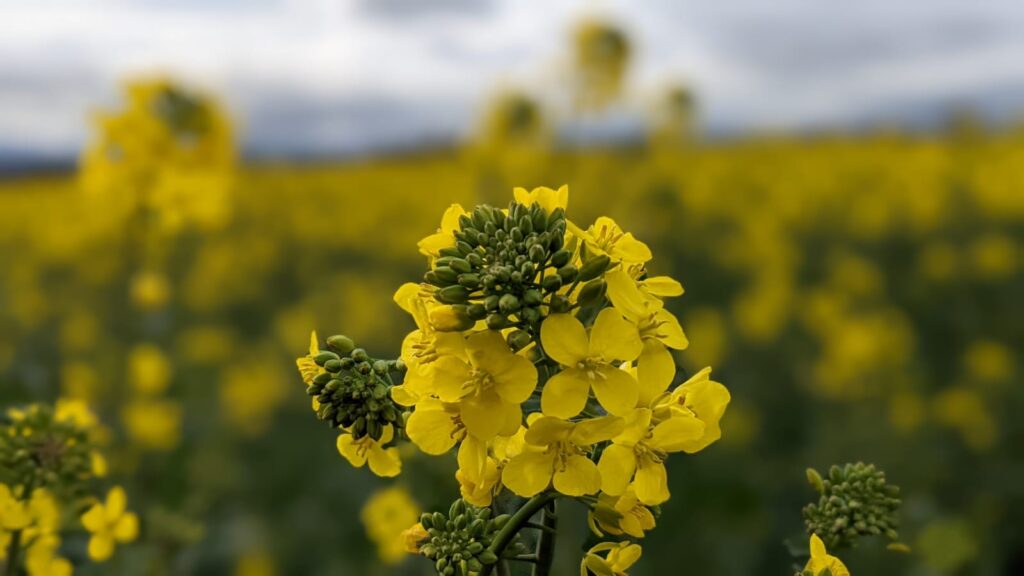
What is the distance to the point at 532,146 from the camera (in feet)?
26.6

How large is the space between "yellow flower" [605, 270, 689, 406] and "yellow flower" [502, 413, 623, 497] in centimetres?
7

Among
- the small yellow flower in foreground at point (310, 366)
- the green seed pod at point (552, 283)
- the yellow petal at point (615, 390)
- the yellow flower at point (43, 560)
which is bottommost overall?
the yellow flower at point (43, 560)

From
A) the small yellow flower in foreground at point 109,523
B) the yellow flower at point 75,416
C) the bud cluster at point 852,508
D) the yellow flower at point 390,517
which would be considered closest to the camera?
the bud cluster at point 852,508

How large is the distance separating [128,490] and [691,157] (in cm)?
1510

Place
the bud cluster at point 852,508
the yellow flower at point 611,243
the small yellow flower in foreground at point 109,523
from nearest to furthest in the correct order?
the yellow flower at point 611,243 < the bud cluster at point 852,508 < the small yellow flower in foreground at point 109,523

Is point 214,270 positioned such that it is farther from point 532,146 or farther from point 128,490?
point 128,490

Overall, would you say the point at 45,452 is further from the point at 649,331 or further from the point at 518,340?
A: the point at 649,331

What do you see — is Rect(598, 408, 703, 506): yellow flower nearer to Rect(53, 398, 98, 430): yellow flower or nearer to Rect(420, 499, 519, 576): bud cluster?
Rect(420, 499, 519, 576): bud cluster

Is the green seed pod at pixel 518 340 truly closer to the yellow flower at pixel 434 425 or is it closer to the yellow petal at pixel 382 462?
the yellow flower at pixel 434 425

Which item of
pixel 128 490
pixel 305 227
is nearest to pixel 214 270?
pixel 305 227

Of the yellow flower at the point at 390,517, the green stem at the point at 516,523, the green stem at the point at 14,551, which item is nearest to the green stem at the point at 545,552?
the green stem at the point at 516,523

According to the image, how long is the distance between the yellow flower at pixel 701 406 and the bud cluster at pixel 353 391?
0.33 meters

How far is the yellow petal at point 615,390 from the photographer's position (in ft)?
3.18

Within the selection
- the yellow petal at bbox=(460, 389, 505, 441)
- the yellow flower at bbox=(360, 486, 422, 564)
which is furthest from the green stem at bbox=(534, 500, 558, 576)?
the yellow flower at bbox=(360, 486, 422, 564)
